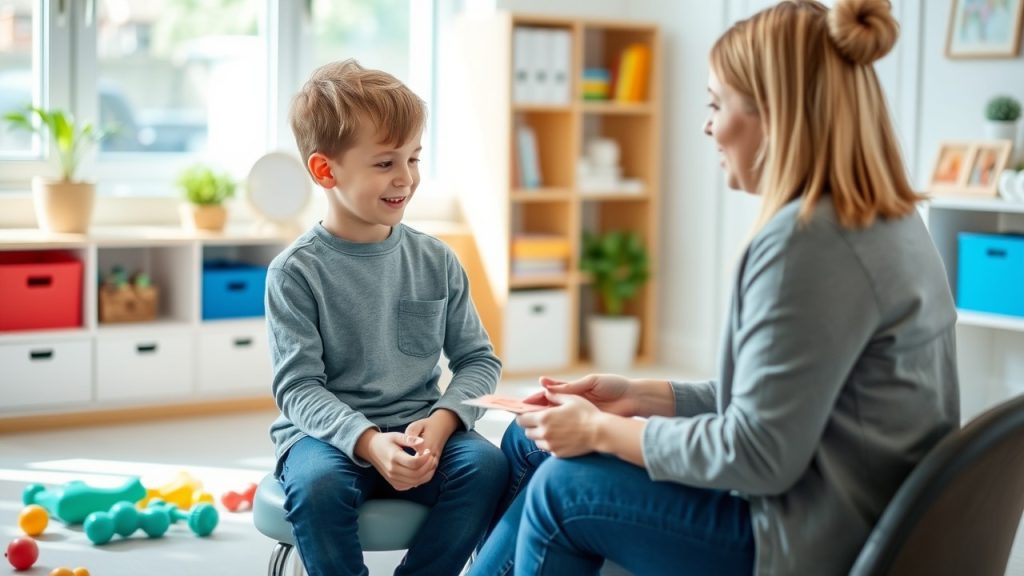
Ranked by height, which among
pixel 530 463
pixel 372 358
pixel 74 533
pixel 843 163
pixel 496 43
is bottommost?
pixel 74 533

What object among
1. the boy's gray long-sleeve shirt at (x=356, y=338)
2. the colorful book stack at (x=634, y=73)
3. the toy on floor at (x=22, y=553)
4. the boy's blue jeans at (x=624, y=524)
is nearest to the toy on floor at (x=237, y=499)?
the toy on floor at (x=22, y=553)

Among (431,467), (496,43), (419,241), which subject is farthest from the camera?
(496,43)

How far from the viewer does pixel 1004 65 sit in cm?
360

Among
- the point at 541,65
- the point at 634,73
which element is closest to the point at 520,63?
the point at 541,65

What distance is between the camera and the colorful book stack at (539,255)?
4.39 m

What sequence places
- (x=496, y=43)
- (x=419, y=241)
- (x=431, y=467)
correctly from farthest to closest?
(x=496, y=43) → (x=419, y=241) → (x=431, y=467)

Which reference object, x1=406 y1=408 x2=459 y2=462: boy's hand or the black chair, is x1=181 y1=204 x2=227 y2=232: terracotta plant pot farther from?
the black chair

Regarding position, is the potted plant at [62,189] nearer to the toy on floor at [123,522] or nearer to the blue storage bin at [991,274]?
the toy on floor at [123,522]

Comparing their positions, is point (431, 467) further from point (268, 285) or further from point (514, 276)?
point (514, 276)

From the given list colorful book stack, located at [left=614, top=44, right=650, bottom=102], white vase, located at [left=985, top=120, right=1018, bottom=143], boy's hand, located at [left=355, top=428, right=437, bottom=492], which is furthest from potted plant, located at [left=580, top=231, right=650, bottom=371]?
boy's hand, located at [left=355, top=428, right=437, bottom=492]

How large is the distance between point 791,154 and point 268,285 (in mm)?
849

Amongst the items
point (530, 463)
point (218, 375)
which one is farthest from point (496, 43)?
point (530, 463)

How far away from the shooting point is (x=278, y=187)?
3799 mm

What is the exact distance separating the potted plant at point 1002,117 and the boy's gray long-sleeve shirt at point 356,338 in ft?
7.25
